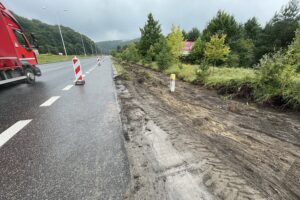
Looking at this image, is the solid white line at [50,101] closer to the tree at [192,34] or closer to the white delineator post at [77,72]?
the white delineator post at [77,72]

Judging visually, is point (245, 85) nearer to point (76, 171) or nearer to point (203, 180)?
point (203, 180)

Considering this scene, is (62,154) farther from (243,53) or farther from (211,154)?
(243,53)

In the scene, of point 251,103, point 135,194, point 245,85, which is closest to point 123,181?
point 135,194

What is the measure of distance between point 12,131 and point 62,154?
4.40 ft

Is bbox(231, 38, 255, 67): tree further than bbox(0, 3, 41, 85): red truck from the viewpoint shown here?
Yes

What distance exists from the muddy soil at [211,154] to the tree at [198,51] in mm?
24984

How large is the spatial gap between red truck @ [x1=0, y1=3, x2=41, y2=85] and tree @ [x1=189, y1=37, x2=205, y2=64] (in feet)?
78.3

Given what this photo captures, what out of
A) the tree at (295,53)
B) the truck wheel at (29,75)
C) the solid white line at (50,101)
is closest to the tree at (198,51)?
the tree at (295,53)

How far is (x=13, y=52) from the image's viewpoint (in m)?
6.25

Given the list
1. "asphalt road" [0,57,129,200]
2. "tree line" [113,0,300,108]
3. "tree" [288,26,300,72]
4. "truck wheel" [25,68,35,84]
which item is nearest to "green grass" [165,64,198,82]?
"tree line" [113,0,300,108]

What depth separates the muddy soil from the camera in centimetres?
149

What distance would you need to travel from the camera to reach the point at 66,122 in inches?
122

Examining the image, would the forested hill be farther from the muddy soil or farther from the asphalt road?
the muddy soil

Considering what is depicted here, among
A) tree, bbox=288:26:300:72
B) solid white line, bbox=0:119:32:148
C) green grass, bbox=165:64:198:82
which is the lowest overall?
green grass, bbox=165:64:198:82
